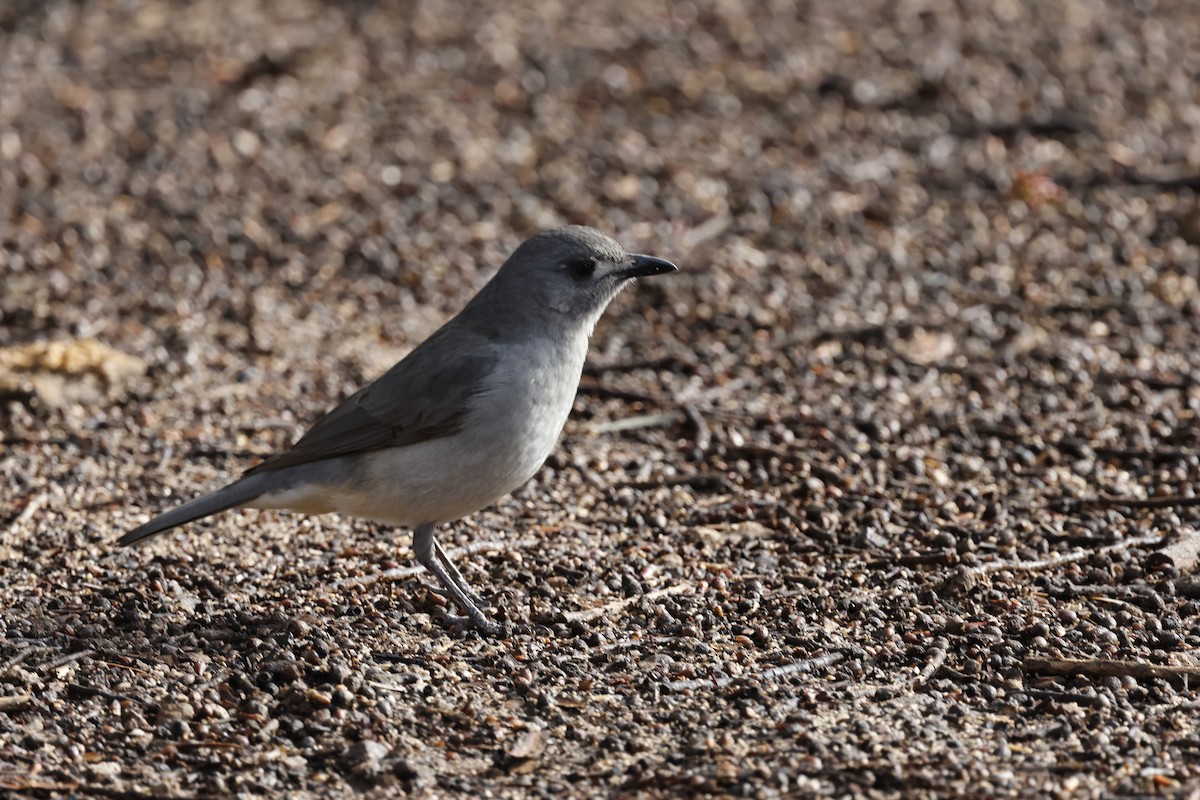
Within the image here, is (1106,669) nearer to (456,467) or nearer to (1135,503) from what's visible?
(1135,503)

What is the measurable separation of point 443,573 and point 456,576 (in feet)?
0.56

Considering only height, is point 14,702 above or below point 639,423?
below

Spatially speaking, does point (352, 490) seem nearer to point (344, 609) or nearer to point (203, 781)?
A: point (344, 609)

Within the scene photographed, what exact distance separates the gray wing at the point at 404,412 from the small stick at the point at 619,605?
80 centimetres

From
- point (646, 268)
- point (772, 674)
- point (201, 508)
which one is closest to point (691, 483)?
point (646, 268)

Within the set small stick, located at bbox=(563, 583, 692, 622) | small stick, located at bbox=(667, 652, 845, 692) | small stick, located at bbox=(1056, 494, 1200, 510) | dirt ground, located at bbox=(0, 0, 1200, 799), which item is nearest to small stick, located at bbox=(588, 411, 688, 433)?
dirt ground, located at bbox=(0, 0, 1200, 799)

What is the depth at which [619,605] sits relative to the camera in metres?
5.51

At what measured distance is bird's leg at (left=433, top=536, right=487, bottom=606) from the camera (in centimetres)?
559

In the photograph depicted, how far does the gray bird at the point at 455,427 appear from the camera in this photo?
547 centimetres

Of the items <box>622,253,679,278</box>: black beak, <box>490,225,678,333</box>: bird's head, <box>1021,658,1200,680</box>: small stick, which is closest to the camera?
<box>1021,658,1200,680</box>: small stick

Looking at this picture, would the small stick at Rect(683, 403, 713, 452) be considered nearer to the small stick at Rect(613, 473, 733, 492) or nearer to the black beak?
the small stick at Rect(613, 473, 733, 492)

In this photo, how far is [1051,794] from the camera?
4117mm

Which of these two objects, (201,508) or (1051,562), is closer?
(201,508)

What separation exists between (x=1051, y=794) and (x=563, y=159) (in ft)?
23.0
